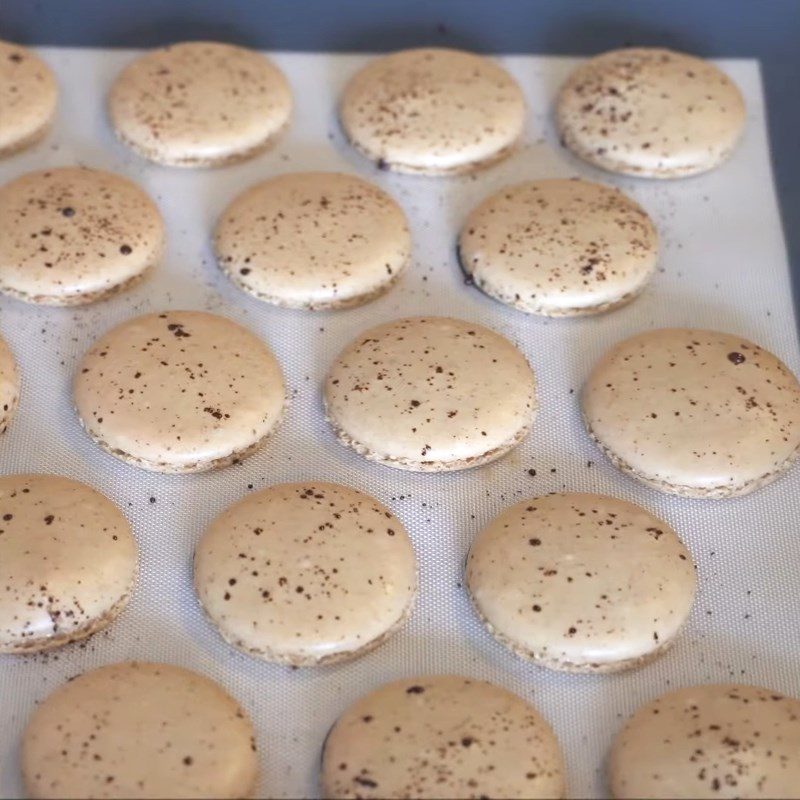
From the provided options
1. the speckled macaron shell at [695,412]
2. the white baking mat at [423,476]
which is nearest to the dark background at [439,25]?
the white baking mat at [423,476]

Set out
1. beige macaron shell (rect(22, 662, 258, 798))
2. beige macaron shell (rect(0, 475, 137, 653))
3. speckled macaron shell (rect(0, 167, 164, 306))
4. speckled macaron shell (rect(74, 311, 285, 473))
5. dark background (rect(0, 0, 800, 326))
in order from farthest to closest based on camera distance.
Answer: dark background (rect(0, 0, 800, 326)) < speckled macaron shell (rect(0, 167, 164, 306)) < speckled macaron shell (rect(74, 311, 285, 473)) < beige macaron shell (rect(0, 475, 137, 653)) < beige macaron shell (rect(22, 662, 258, 798))

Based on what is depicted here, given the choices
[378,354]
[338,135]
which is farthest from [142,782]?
[338,135]

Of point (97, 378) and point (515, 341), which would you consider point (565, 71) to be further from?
point (97, 378)

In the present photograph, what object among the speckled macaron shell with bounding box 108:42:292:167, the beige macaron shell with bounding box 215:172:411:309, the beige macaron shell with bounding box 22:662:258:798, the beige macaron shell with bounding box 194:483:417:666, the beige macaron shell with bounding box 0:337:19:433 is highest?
the speckled macaron shell with bounding box 108:42:292:167

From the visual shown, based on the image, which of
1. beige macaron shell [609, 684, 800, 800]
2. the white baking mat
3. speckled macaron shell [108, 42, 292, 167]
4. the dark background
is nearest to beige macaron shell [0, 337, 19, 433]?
the white baking mat

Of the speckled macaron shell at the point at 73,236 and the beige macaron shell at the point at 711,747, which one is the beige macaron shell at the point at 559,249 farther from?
the beige macaron shell at the point at 711,747

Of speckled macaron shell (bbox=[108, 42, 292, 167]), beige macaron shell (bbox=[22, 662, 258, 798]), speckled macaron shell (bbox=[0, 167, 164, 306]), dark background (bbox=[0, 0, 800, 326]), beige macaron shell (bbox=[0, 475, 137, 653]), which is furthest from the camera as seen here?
dark background (bbox=[0, 0, 800, 326])

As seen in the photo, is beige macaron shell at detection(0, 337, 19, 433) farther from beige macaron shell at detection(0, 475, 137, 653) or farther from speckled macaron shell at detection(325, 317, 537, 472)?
speckled macaron shell at detection(325, 317, 537, 472)
